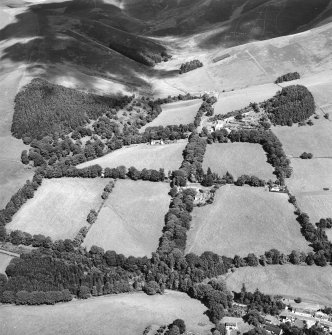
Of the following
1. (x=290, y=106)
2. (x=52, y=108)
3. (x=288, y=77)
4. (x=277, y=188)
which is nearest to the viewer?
(x=277, y=188)

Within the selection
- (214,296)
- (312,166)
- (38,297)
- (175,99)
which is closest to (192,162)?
(312,166)

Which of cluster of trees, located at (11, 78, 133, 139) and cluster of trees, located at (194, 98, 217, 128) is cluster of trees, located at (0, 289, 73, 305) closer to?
cluster of trees, located at (11, 78, 133, 139)

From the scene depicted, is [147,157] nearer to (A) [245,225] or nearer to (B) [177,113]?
(B) [177,113]

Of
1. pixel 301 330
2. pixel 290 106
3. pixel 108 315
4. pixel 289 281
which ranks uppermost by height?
pixel 290 106

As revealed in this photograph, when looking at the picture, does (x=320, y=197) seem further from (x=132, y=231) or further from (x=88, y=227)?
(x=88, y=227)

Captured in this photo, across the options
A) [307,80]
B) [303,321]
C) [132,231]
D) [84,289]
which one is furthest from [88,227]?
[307,80]

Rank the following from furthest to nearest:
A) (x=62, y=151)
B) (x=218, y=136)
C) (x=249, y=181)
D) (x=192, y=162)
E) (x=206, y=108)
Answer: (x=206, y=108), (x=62, y=151), (x=218, y=136), (x=192, y=162), (x=249, y=181)
